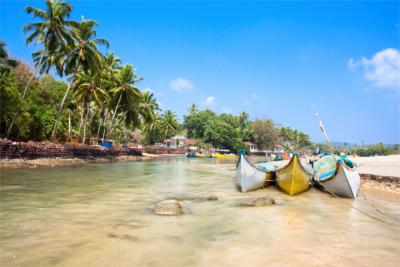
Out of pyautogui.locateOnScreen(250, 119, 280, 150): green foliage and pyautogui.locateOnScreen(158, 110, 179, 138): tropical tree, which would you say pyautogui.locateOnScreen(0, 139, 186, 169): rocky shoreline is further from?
pyautogui.locateOnScreen(250, 119, 280, 150): green foliage

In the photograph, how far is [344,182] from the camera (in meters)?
10.6

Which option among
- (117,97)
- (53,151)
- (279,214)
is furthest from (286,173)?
(117,97)

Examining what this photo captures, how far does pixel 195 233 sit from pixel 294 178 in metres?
6.10

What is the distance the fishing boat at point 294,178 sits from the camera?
10.9m

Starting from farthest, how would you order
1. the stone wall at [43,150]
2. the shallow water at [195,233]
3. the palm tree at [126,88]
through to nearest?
1. the palm tree at [126,88]
2. the stone wall at [43,150]
3. the shallow water at [195,233]

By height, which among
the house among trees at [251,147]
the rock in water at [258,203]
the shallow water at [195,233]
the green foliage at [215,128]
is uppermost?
the green foliage at [215,128]

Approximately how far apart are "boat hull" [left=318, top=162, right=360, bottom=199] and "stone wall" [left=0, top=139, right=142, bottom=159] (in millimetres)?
20961

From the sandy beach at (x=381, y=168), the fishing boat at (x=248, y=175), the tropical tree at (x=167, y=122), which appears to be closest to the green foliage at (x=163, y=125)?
the tropical tree at (x=167, y=122)

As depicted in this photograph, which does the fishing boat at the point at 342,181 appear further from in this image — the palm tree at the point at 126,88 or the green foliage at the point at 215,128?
the green foliage at the point at 215,128

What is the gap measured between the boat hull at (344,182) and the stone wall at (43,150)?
2096 cm

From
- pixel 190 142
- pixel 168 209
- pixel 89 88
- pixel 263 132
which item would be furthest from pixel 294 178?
pixel 263 132

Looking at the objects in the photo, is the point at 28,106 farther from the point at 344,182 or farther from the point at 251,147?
the point at 251,147

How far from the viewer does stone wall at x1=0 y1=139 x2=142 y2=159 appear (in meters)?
21.4

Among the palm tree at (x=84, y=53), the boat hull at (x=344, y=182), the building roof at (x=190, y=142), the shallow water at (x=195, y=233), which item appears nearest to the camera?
the shallow water at (x=195, y=233)
